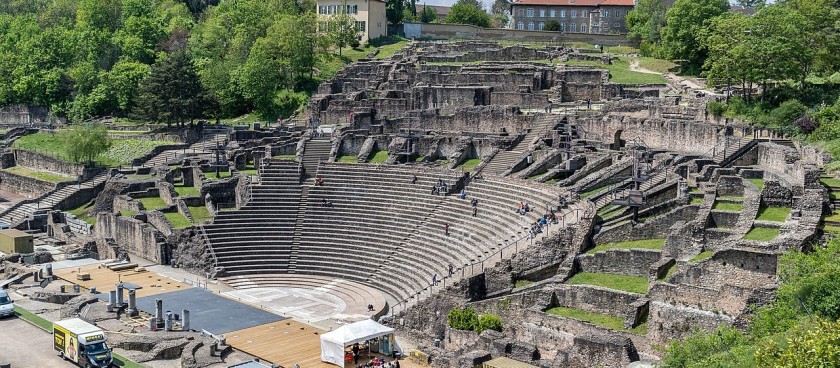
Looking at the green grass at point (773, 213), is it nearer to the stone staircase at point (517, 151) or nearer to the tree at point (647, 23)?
the stone staircase at point (517, 151)

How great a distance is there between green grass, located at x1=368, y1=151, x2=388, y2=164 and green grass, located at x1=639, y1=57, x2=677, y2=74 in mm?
24539

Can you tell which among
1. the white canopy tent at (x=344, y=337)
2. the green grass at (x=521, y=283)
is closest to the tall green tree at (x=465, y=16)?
the green grass at (x=521, y=283)

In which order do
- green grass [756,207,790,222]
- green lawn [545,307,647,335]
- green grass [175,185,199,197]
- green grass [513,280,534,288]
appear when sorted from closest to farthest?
green lawn [545,307,647,335] → green grass [756,207,790,222] → green grass [513,280,534,288] → green grass [175,185,199,197]

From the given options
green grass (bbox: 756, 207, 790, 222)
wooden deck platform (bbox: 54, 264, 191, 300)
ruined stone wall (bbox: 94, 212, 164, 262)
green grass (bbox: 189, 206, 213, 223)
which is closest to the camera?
green grass (bbox: 756, 207, 790, 222)

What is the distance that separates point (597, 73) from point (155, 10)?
64.0 m

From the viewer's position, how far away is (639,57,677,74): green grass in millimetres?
70312

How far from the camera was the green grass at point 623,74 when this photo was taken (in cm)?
6550

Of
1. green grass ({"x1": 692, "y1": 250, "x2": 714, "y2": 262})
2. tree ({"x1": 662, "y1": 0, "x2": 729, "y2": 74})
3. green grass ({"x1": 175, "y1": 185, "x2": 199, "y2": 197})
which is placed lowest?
green grass ({"x1": 175, "y1": 185, "x2": 199, "y2": 197})

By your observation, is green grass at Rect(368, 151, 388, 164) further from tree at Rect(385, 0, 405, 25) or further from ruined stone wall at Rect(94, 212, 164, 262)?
tree at Rect(385, 0, 405, 25)

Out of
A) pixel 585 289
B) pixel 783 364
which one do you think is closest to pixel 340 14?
pixel 585 289

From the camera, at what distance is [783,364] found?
1903cm

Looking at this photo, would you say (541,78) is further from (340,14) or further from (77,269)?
(77,269)

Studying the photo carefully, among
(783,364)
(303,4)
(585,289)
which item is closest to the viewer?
(783,364)

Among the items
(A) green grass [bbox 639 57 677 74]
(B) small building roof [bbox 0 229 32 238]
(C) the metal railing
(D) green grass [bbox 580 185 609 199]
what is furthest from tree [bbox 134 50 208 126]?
(D) green grass [bbox 580 185 609 199]
